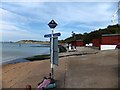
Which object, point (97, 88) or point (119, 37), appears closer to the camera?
point (97, 88)

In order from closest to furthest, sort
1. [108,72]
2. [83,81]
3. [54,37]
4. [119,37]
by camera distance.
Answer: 1. [54,37]
2. [83,81]
3. [108,72]
4. [119,37]

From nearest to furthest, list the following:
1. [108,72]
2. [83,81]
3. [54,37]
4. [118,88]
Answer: [118,88] < [54,37] < [83,81] < [108,72]

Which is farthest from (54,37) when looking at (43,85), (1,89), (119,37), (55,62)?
(119,37)

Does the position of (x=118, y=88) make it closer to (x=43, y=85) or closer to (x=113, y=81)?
(x=113, y=81)

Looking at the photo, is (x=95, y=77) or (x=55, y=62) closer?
(x=55, y=62)

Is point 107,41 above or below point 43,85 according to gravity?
above

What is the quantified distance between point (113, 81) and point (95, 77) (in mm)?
1179

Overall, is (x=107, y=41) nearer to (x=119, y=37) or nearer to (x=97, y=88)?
(x=119, y=37)

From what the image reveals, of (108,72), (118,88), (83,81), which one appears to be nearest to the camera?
(118,88)

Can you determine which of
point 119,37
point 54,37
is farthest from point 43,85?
point 119,37

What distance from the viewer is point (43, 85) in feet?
32.1

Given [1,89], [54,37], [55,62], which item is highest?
[54,37]

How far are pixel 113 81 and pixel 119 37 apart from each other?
25003 mm

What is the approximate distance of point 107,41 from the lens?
36344 millimetres
